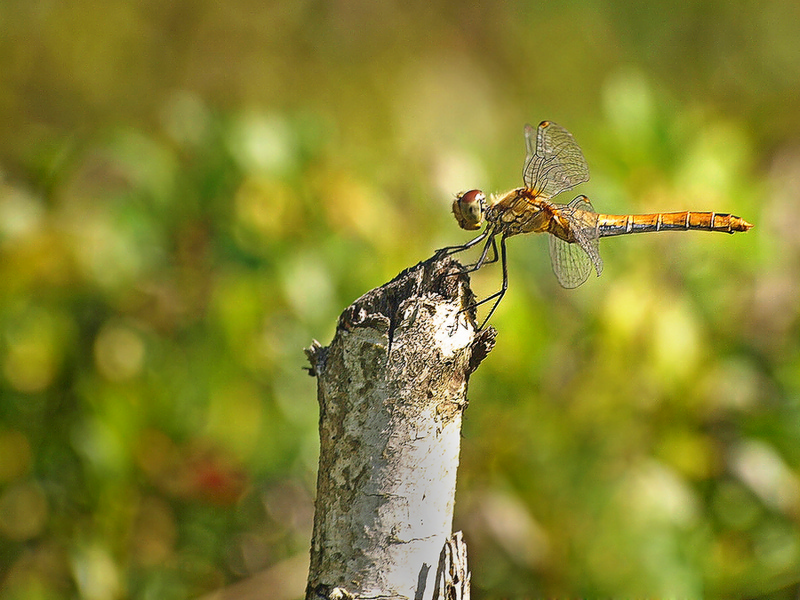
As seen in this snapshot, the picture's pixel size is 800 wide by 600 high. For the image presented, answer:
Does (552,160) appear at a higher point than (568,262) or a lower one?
higher

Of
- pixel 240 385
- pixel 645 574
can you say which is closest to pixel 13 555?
pixel 240 385

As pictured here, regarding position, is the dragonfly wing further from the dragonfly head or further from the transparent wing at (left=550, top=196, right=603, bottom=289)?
the dragonfly head

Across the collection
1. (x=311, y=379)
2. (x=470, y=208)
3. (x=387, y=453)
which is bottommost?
(x=387, y=453)

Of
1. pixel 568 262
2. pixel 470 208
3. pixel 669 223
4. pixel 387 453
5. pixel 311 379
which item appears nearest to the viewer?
pixel 387 453

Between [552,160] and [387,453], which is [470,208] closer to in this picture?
[552,160]

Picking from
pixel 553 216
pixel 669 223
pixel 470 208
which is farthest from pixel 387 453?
pixel 669 223

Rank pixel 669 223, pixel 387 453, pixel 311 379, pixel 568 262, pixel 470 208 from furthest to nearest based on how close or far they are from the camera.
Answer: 1. pixel 311 379
2. pixel 669 223
3. pixel 568 262
4. pixel 470 208
5. pixel 387 453

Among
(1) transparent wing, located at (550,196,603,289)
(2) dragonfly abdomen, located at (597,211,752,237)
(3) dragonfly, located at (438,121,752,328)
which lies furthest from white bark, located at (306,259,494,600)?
(2) dragonfly abdomen, located at (597,211,752,237)
